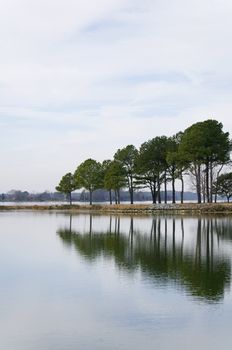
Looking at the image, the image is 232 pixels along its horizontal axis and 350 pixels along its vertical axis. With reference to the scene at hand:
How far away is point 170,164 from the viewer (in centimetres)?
7638

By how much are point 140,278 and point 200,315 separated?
19.0 ft

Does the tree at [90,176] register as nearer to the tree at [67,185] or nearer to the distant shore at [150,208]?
the distant shore at [150,208]

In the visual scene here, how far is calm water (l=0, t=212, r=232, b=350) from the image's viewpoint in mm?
11836

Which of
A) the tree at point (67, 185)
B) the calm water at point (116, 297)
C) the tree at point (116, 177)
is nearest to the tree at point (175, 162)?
the tree at point (116, 177)

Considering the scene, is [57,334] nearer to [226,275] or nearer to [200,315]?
[200,315]

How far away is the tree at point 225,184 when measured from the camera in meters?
77.8

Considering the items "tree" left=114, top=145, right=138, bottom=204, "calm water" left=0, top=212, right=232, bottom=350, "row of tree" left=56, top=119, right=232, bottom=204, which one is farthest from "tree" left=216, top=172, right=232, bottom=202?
"calm water" left=0, top=212, right=232, bottom=350

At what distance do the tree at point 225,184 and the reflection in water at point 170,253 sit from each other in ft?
127

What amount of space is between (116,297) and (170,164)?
6109 cm

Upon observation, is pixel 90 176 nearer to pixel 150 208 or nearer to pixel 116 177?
pixel 116 177

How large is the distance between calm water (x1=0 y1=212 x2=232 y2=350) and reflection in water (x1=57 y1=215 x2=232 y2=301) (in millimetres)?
43

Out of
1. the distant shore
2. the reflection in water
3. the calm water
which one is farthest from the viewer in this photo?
the distant shore

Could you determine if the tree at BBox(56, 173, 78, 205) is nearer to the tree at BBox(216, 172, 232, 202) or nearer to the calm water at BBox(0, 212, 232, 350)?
the tree at BBox(216, 172, 232, 202)

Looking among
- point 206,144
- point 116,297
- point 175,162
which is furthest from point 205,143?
point 116,297
